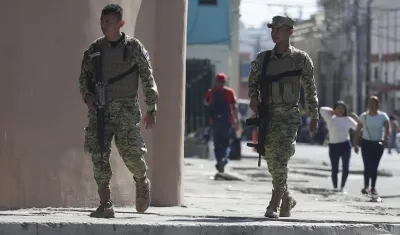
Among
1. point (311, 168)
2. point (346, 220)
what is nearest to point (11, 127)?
point (346, 220)

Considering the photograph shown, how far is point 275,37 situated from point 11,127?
93.9 inches

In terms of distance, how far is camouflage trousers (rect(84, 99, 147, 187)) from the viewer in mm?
8195

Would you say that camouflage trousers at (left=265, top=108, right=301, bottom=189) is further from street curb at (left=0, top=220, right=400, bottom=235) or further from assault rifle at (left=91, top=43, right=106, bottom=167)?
assault rifle at (left=91, top=43, right=106, bottom=167)

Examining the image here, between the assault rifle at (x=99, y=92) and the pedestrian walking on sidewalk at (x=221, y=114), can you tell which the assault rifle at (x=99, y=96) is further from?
the pedestrian walking on sidewalk at (x=221, y=114)

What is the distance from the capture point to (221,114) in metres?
17.0

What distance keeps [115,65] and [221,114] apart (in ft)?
29.0

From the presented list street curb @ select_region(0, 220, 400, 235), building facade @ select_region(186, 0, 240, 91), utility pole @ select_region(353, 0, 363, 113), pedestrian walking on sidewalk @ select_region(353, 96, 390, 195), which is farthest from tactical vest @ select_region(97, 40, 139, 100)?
utility pole @ select_region(353, 0, 363, 113)

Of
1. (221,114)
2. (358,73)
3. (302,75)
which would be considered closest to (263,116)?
(302,75)

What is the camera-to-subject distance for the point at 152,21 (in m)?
9.77

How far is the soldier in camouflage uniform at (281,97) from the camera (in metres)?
8.80

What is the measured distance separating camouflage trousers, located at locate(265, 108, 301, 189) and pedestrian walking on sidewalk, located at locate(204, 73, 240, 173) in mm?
7978

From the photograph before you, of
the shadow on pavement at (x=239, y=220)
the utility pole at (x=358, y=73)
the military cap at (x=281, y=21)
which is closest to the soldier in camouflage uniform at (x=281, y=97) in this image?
the military cap at (x=281, y=21)

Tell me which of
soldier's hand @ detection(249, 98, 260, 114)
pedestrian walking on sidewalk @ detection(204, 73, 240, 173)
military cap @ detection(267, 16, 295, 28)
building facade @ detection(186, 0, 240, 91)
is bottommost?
pedestrian walking on sidewalk @ detection(204, 73, 240, 173)

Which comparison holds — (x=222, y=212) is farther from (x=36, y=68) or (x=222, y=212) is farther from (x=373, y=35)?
(x=373, y=35)
